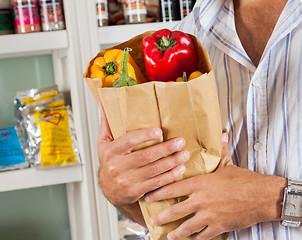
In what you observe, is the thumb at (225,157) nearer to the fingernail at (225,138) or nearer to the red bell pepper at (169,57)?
the fingernail at (225,138)

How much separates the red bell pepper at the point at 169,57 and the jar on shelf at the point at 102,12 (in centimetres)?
61

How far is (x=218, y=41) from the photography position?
3.33 feet

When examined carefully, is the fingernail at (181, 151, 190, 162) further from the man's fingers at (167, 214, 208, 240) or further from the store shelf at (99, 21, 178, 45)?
the store shelf at (99, 21, 178, 45)

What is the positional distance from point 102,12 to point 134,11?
0.31 ft

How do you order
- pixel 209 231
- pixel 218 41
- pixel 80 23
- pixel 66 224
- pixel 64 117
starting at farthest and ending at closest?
pixel 66 224 → pixel 64 117 → pixel 80 23 → pixel 218 41 → pixel 209 231

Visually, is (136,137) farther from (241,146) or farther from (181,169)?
(241,146)

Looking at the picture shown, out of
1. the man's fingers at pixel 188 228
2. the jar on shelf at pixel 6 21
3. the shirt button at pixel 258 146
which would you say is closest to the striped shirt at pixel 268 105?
the shirt button at pixel 258 146

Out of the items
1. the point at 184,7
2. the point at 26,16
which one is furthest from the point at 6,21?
the point at 184,7

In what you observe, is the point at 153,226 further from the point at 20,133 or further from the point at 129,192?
the point at 20,133

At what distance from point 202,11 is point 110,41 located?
0.43 m

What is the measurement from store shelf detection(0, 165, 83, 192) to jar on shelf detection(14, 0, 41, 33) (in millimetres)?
406

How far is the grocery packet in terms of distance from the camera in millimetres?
762

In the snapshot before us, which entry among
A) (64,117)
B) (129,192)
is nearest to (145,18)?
(64,117)

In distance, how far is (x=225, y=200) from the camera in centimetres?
84
